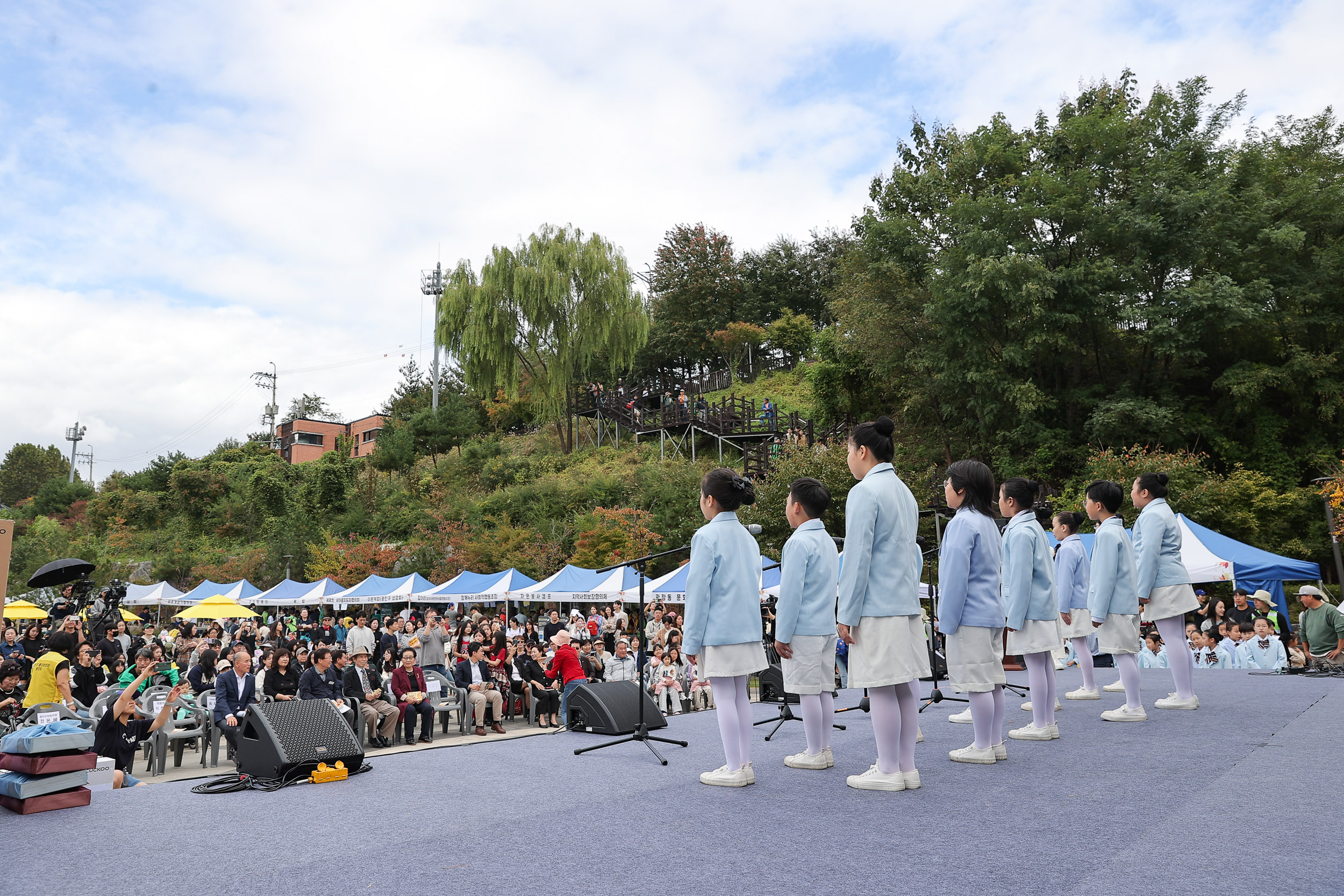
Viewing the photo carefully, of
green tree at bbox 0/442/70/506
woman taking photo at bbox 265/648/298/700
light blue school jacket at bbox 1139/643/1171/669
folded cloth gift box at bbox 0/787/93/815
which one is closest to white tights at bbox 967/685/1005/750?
folded cloth gift box at bbox 0/787/93/815

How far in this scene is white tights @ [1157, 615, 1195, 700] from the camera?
6.54 metres

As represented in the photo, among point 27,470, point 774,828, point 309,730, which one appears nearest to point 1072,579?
point 774,828

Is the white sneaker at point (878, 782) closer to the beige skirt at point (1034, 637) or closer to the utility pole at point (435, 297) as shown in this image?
the beige skirt at point (1034, 637)

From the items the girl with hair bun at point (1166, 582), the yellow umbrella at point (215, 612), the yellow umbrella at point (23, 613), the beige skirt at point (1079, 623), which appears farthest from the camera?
the yellow umbrella at point (215, 612)

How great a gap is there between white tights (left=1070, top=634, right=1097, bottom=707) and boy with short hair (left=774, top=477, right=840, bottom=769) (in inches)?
127

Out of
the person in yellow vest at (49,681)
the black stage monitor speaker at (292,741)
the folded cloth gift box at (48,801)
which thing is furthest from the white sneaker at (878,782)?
the person in yellow vest at (49,681)

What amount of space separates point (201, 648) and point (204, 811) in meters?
8.18

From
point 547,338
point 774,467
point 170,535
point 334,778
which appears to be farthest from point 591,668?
point 170,535

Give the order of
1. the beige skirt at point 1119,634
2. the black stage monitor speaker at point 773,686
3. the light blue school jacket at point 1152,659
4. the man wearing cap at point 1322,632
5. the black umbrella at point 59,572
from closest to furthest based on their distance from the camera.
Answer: the beige skirt at point 1119,634 → the black stage monitor speaker at point 773,686 → the man wearing cap at point 1322,632 → the black umbrella at point 59,572 → the light blue school jacket at point 1152,659

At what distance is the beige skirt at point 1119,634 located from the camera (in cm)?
634

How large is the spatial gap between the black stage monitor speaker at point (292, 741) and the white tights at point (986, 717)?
13.2 feet

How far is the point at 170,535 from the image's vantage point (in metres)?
40.6

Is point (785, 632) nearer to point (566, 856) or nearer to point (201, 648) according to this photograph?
point (566, 856)

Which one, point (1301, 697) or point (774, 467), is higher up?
point (774, 467)
